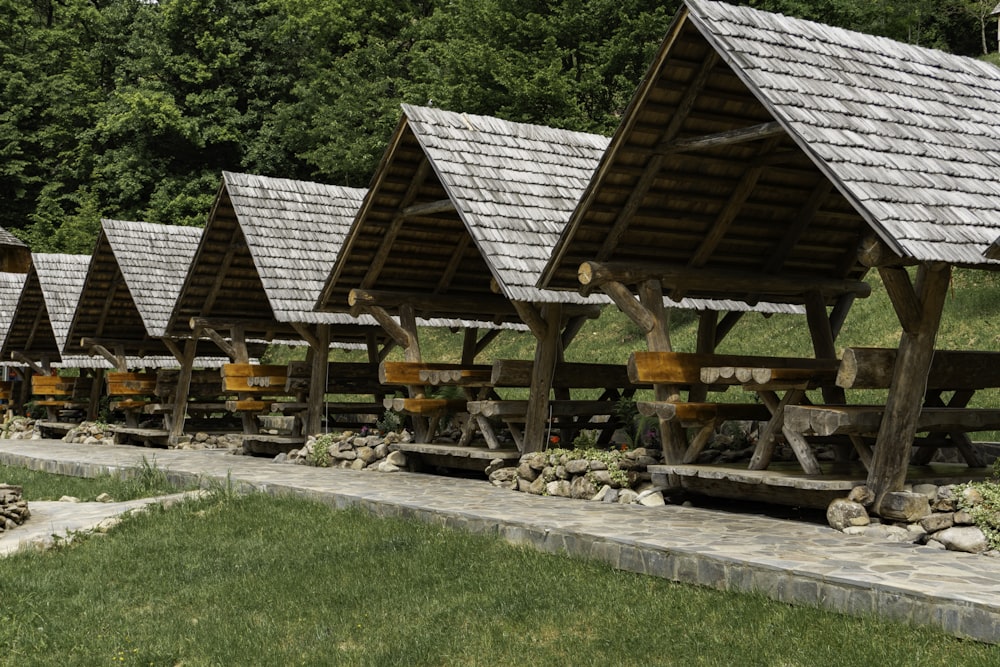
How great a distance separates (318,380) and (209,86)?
97.7ft

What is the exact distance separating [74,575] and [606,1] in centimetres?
2614

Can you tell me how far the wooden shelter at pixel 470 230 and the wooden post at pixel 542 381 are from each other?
11mm

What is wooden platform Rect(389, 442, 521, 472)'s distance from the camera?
12812 millimetres

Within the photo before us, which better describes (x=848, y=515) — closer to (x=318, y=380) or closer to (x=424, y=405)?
(x=424, y=405)

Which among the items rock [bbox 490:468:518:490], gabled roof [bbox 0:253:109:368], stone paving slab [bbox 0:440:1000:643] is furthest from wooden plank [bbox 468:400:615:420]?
gabled roof [bbox 0:253:109:368]

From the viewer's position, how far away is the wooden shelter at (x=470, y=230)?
12.5 meters

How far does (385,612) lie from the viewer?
714 centimetres

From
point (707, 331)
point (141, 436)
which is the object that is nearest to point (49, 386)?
point (141, 436)

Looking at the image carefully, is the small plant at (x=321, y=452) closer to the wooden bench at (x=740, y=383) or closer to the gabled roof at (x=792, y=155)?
the gabled roof at (x=792, y=155)

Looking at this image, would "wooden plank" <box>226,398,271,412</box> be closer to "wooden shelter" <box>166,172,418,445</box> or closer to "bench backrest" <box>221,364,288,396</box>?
"wooden shelter" <box>166,172,418,445</box>

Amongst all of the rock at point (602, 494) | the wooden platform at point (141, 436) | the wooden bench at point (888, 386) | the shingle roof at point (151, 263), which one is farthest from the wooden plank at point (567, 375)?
the wooden platform at point (141, 436)

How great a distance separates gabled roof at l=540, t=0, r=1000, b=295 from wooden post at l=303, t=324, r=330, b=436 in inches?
232

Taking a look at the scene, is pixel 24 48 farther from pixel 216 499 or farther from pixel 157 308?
pixel 216 499


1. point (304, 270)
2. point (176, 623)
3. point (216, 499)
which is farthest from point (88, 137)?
point (176, 623)
